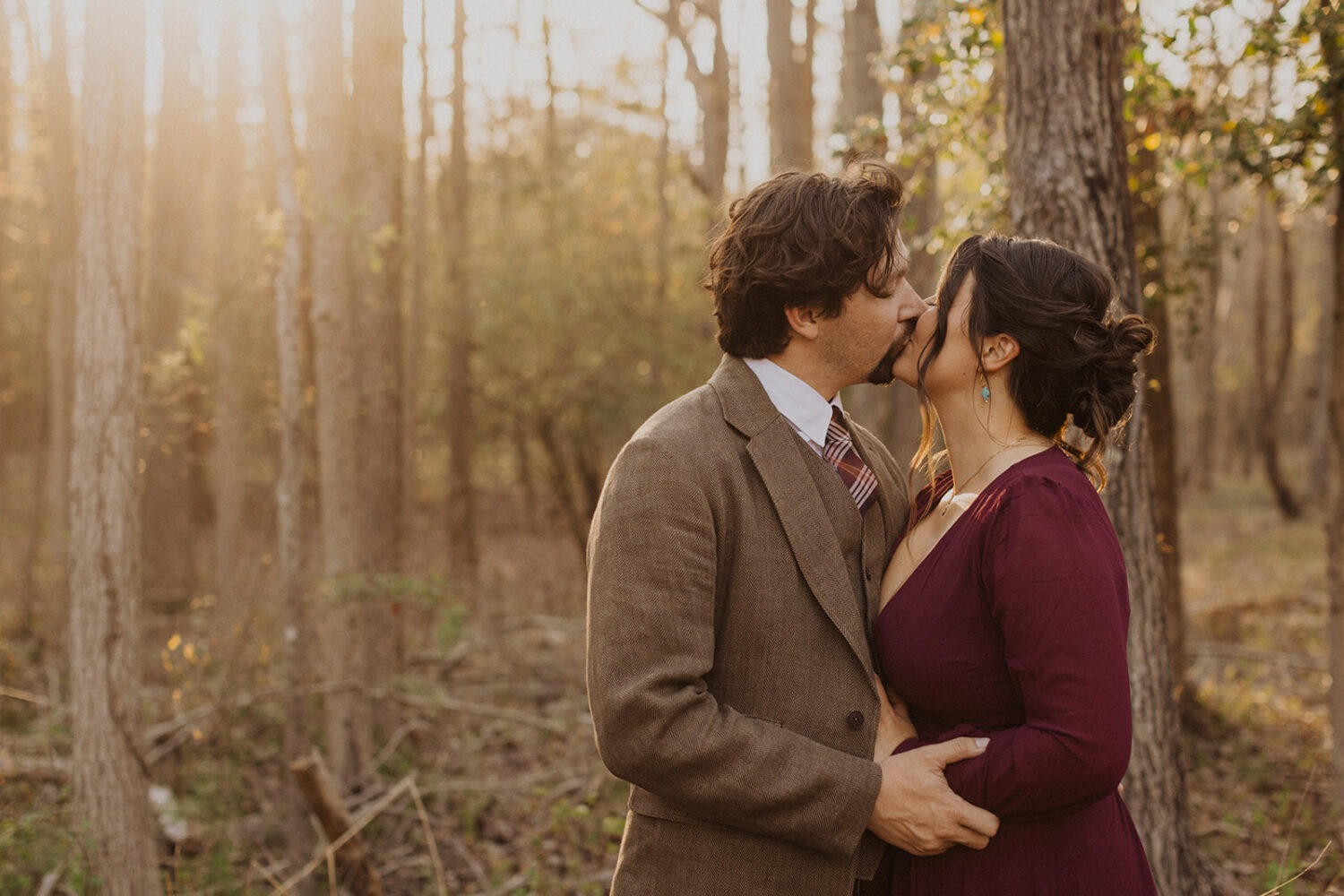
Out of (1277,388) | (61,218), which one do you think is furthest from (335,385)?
(1277,388)

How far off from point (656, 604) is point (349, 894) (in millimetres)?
3963

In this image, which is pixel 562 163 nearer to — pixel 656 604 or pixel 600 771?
pixel 600 771

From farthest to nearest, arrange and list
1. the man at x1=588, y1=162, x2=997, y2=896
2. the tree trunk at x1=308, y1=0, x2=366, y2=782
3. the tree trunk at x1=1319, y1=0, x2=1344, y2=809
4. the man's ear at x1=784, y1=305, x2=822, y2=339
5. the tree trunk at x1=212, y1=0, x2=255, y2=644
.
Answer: the tree trunk at x1=212, y1=0, x2=255, y2=644, the tree trunk at x1=308, y1=0, x2=366, y2=782, the tree trunk at x1=1319, y1=0, x2=1344, y2=809, the man's ear at x1=784, y1=305, x2=822, y2=339, the man at x1=588, y1=162, x2=997, y2=896

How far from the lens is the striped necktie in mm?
2316

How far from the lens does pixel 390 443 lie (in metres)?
6.82

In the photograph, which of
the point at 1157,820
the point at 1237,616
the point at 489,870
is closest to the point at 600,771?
the point at 489,870

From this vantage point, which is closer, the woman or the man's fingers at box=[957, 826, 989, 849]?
the woman

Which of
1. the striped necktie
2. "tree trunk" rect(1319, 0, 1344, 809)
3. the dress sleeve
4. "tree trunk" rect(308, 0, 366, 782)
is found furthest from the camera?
"tree trunk" rect(308, 0, 366, 782)

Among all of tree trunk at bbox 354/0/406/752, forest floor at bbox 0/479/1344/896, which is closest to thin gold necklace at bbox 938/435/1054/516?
forest floor at bbox 0/479/1344/896

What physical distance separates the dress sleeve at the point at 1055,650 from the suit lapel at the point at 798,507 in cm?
28

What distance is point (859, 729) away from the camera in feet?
6.95

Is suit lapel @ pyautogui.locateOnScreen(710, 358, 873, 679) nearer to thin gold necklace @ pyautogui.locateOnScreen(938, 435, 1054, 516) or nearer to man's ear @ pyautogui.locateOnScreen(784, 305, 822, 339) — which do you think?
man's ear @ pyautogui.locateOnScreen(784, 305, 822, 339)

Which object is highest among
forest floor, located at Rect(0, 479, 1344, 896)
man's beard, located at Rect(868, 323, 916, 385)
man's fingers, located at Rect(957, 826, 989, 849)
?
man's beard, located at Rect(868, 323, 916, 385)

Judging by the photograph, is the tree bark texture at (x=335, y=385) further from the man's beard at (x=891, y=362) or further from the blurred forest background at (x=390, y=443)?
the man's beard at (x=891, y=362)
